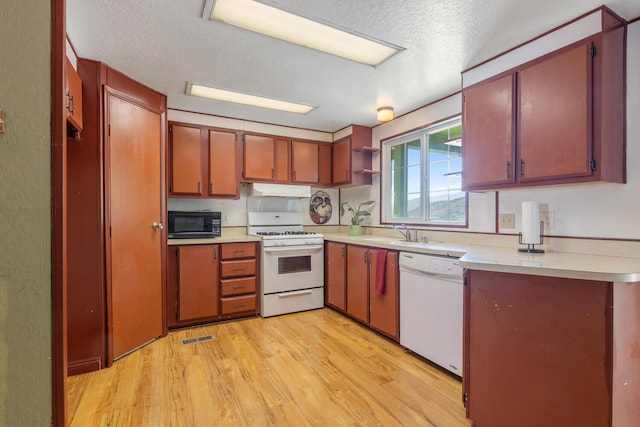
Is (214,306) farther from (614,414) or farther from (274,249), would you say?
(614,414)

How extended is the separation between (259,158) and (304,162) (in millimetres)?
624

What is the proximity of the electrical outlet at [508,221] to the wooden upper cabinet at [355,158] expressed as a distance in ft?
5.65

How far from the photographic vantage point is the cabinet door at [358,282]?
304 centimetres

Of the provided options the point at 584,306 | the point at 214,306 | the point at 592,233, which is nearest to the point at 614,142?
the point at 592,233

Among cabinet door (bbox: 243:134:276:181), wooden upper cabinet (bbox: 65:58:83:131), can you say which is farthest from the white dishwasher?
wooden upper cabinet (bbox: 65:58:83:131)

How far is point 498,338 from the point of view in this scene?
153cm

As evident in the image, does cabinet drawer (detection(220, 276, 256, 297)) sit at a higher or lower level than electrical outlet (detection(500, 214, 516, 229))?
lower

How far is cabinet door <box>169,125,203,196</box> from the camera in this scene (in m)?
3.23

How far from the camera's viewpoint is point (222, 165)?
3.48 m

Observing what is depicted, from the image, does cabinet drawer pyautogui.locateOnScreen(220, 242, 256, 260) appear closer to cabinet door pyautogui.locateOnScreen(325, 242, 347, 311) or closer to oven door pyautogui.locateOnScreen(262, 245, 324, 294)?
oven door pyautogui.locateOnScreen(262, 245, 324, 294)

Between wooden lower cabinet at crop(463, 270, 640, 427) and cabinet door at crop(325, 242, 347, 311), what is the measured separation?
1825mm
